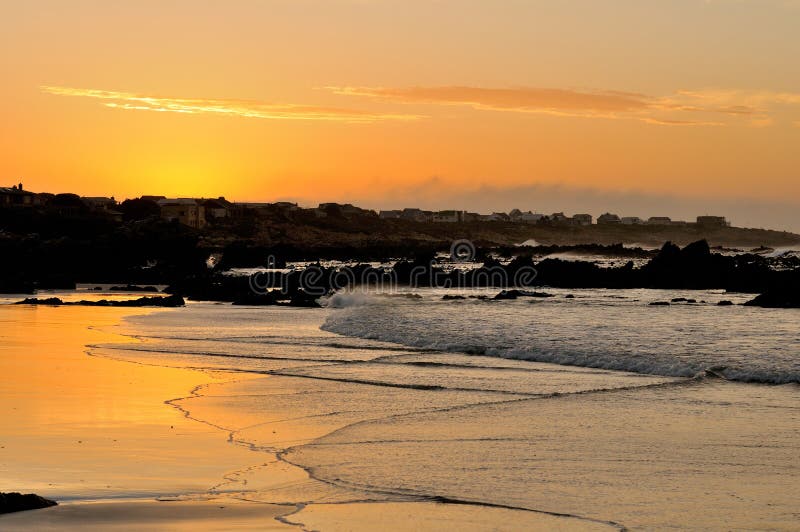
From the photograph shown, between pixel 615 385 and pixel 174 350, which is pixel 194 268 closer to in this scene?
pixel 174 350

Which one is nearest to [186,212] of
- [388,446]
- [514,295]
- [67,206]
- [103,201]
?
[103,201]

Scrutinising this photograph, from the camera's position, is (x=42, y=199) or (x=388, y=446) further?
(x=42, y=199)

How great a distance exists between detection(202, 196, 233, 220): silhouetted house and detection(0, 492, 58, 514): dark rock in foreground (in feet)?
490

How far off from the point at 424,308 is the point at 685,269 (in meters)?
19.5

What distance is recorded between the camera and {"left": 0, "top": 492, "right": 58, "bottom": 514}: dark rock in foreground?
7688 mm

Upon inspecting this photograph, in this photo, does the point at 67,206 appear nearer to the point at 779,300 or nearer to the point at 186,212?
the point at 186,212

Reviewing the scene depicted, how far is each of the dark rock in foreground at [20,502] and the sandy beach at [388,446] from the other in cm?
12

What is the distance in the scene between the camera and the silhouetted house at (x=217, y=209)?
521 feet

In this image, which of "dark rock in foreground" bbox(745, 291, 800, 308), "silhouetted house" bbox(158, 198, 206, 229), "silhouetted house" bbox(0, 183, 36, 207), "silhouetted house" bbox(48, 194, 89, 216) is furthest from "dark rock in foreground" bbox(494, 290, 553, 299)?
"silhouetted house" bbox(158, 198, 206, 229)

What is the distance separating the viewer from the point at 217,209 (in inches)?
6462

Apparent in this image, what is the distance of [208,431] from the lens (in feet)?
38.2

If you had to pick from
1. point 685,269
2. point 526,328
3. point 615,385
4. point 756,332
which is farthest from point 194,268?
point 615,385

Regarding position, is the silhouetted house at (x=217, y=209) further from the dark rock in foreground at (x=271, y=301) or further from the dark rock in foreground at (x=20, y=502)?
the dark rock in foreground at (x=20, y=502)

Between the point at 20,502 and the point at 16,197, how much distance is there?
4480 inches
